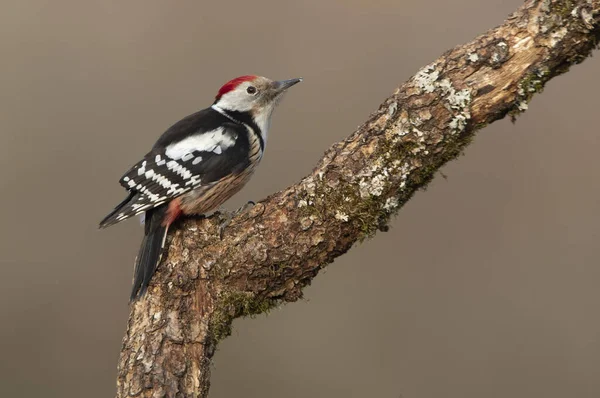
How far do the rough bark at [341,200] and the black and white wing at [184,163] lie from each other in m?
0.52

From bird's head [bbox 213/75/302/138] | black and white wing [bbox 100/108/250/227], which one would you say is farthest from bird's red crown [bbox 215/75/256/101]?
black and white wing [bbox 100/108/250/227]

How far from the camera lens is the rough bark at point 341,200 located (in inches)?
91.6

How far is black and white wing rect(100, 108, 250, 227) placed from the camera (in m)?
3.23

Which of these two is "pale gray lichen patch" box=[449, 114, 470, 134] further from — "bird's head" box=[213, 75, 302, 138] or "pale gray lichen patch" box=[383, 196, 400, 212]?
"bird's head" box=[213, 75, 302, 138]

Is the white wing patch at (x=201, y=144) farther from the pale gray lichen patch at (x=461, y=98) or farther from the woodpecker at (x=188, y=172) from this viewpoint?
the pale gray lichen patch at (x=461, y=98)

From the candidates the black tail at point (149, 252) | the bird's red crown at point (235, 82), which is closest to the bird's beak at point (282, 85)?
the bird's red crown at point (235, 82)

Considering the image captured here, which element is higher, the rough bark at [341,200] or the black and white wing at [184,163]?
the black and white wing at [184,163]

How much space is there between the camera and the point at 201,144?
3412mm

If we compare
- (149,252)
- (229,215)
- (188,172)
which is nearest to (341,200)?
(229,215)

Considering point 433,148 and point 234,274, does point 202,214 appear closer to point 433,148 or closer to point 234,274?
point 234,274

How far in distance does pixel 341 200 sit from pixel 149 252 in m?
0.90

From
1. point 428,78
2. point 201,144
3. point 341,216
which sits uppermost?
point 201,144

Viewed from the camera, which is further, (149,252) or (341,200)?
(149,252)

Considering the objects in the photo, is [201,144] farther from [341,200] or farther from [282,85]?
[341,200]
